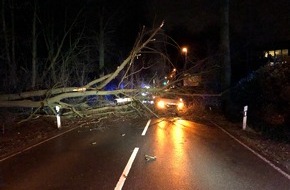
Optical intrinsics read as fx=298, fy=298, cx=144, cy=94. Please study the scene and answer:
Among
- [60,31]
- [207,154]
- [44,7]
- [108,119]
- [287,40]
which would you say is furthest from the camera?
[287,40]

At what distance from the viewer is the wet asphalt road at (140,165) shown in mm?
6441

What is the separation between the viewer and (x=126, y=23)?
118ft

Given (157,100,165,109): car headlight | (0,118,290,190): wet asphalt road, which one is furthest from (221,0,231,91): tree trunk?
(0,118,290,190): wet asphalt road

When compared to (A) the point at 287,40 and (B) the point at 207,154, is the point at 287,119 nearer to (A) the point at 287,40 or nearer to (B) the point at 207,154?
(B) the point at 207,154

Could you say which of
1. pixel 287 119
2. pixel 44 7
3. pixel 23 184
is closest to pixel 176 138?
pixel 287 119

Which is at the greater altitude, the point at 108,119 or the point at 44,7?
the point at 44,7

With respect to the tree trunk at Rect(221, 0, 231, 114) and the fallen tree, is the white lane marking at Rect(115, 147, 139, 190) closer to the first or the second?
the fallen tree

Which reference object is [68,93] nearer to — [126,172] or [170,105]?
[170,105]

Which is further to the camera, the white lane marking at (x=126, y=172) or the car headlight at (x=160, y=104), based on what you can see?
the car headlight at (x=160, y=104)

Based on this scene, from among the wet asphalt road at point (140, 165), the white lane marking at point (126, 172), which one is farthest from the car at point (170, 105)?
the white lane marking at point (126, 172)

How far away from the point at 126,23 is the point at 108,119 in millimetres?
20698

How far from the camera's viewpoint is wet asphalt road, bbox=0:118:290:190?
21.1ft

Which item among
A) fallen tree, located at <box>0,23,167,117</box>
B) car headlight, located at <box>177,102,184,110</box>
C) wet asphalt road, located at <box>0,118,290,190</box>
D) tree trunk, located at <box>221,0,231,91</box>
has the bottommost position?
wet asphalt road, located at <box>0,118,290,190</box>

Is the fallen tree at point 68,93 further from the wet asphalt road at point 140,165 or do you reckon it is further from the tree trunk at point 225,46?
the tree trunk at point 225,46
